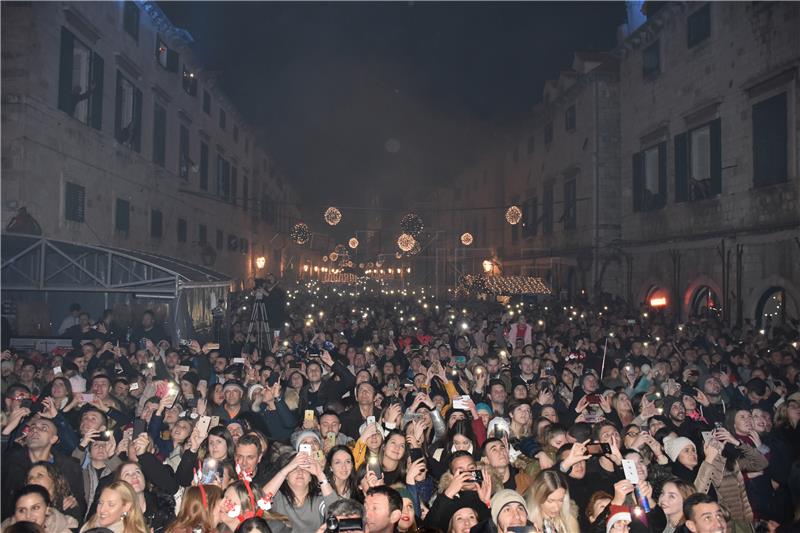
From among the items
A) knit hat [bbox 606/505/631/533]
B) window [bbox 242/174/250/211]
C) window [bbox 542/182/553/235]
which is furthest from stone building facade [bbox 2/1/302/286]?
window [bbox 542/182/553/235]

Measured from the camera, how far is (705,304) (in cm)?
2395

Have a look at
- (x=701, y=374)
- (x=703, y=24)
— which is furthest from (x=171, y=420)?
(x=703, y=24)

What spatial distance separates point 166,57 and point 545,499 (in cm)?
2673

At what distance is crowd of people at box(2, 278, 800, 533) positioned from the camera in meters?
5.09

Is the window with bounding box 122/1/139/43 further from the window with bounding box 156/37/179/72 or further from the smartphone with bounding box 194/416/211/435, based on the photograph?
the smartphone with bounding box 194/416/211/435

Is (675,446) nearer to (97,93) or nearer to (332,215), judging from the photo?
(332,215)

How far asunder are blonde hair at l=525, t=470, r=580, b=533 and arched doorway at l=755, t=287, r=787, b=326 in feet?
57.6

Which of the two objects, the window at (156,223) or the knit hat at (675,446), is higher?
the window at (156,223)

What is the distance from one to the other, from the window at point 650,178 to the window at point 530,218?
1027 cm

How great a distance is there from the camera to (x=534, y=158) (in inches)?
1626

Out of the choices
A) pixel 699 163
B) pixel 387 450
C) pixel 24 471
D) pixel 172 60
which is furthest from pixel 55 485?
pixel 172 60

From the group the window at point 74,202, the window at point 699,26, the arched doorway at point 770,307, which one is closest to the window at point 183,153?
the window at point 74,202

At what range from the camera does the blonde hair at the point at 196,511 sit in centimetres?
504

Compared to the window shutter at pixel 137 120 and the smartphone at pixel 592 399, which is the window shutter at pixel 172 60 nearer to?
the window shutter at pixel 137 120
